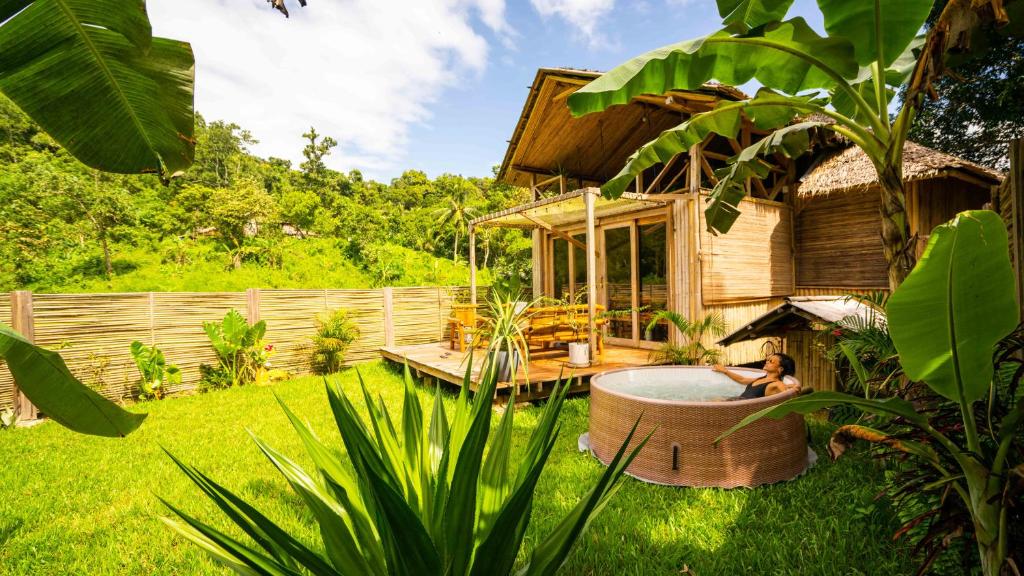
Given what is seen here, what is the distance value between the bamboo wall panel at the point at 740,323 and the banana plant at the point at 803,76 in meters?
4.19

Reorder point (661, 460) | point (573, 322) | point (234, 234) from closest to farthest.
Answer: point (661, 460) → point (573, 322) → point (234, 234)

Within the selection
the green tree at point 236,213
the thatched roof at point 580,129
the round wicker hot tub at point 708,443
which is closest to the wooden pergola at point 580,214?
the thatched roof at point 580,129

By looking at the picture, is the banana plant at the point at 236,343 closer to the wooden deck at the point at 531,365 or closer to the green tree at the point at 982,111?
the wooden deck at the point at 531,365

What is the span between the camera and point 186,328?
7.00 metres

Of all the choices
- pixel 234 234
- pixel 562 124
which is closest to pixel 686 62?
pixel 562 124

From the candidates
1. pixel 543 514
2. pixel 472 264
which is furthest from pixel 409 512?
pixel 472 264

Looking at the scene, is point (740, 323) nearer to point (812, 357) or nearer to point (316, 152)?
point (812, 357)

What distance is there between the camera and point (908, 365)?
51.5 inches

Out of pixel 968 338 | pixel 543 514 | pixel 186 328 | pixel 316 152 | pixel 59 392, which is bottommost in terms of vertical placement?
pixel 543 514

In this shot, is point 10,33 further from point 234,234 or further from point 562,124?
point 234,234

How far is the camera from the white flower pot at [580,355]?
251 inches

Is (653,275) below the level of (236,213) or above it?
below

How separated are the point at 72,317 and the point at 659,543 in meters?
7.98

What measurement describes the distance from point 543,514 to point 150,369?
671cm
